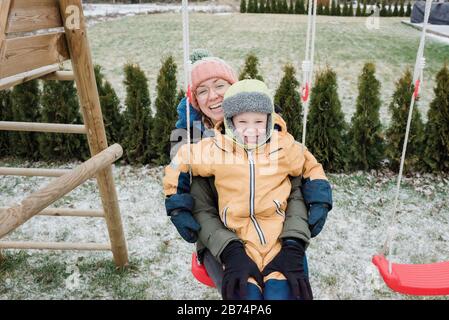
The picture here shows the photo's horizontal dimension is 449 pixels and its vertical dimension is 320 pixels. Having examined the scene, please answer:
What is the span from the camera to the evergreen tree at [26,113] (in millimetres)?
5145

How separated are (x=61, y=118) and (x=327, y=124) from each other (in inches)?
124

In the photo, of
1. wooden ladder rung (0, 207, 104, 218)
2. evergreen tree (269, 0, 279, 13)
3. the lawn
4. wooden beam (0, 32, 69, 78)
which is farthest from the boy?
evergreen tree (269, 0, 279, 13)

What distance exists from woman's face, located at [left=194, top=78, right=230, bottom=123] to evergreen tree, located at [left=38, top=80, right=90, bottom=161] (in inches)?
119

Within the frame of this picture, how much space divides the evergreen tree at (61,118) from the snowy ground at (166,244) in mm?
463

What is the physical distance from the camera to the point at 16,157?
18.3ft

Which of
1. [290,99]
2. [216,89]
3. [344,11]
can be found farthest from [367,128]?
[344,11]

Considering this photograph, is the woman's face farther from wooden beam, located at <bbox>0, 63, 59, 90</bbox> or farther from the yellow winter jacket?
wooden beam, located at <bbox>0, 63, 59, 90</bbox>

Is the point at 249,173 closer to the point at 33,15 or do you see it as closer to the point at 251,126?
the point at 251,126

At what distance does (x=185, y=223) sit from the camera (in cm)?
198
